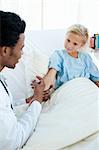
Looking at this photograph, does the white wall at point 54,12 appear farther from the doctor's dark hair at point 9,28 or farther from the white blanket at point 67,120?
the doctor's dark hair at point 9,28

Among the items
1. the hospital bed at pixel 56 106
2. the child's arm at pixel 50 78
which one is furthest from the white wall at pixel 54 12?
the child's arm at pixel 50 78

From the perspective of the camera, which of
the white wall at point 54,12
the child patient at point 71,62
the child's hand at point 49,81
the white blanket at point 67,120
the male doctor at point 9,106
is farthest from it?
the white wall at point 54,12

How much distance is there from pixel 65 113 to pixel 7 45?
0.43m

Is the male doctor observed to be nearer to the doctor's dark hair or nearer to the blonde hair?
the doctor's dark hair

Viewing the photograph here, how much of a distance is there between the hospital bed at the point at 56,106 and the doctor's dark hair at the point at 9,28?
1.31 feet

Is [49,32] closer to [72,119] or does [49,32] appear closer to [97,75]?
[97,75]

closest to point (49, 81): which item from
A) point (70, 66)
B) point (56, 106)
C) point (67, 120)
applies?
point (70, 66)

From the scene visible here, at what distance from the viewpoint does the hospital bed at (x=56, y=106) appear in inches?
46.2

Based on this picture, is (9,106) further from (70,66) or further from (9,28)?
(70,66)

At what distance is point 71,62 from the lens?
198 cm

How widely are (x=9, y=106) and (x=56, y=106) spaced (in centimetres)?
33

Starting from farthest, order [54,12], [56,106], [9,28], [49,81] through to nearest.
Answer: [54,12]
[49,81]
[56,106]
[9,28]

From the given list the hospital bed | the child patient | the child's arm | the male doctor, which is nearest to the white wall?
the hospital bed

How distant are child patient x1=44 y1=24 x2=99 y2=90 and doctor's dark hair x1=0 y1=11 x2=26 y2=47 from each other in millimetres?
723
